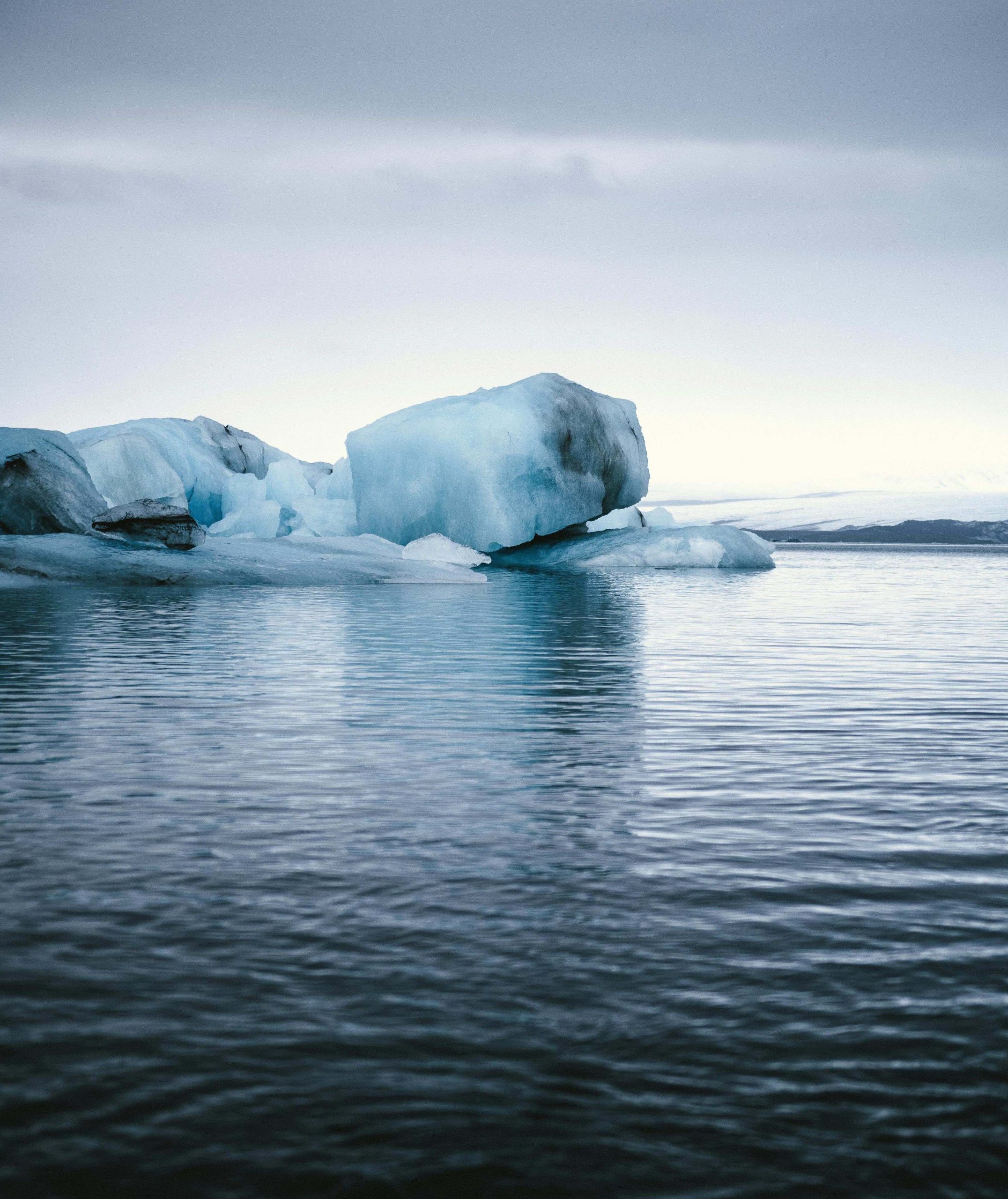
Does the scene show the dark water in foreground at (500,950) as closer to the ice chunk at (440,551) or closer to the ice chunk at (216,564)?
the ice chunk at (216,564)

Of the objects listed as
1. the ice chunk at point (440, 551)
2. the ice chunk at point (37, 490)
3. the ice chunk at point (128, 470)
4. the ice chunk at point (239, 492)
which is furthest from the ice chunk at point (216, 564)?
the ice chunk at point (239, 492)

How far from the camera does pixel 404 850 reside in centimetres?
498

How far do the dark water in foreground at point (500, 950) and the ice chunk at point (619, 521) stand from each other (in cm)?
3409

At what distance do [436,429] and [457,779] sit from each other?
28.2 metres

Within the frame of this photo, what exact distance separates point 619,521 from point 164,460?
1467 cm

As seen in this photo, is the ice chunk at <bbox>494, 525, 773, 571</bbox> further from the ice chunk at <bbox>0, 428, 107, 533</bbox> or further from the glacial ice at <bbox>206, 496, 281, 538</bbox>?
the ice chunk at <bbox>0, 428, 107, 533</bbox>

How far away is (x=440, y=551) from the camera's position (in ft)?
111

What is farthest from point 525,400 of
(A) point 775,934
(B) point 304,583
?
(A) point 775,934

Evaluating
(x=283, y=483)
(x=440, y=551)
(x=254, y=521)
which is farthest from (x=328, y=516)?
(x=440, y=551)

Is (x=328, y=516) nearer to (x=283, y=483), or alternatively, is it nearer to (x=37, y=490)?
(x=283, y=483)

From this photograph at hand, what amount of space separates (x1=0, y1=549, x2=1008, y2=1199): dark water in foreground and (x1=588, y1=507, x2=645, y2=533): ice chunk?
3409 cm

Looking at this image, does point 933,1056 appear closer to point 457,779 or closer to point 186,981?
point 186,981

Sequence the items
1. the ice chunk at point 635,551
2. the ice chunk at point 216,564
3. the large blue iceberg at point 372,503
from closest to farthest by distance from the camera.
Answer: the ice chunk at point 216,564
the large blue iceberg at point 372,503
the ice chunk at point 635,551

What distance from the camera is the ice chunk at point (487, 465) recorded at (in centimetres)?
3381
